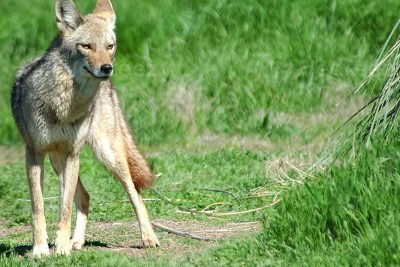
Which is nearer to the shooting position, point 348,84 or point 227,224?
point 227,224

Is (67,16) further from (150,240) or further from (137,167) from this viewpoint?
(150,240)

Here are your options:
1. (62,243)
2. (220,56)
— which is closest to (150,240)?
(62,243)

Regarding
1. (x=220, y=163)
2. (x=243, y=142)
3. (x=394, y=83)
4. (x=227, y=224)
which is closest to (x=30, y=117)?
(x=227, y=224)

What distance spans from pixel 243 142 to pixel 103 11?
13.8ft

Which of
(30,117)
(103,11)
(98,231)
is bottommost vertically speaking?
(98,231)

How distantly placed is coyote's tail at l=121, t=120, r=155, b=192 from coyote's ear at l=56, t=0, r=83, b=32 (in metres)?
1.29

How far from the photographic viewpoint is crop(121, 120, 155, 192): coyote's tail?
891 centimetres

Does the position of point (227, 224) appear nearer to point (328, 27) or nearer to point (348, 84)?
point (348, 84)

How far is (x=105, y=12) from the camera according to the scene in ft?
27.5

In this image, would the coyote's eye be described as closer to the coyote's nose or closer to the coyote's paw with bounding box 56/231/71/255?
the coyote's nose

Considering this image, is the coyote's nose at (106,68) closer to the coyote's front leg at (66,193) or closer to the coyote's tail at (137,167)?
the coyote's front leg at (66,193)

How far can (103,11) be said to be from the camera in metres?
8.44

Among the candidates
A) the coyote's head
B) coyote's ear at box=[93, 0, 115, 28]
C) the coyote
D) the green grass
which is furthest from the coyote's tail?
the coyote's head

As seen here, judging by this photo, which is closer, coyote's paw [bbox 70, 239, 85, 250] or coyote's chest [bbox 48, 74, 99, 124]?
coyote's chest [bbox 48, 74, 99, 124]
